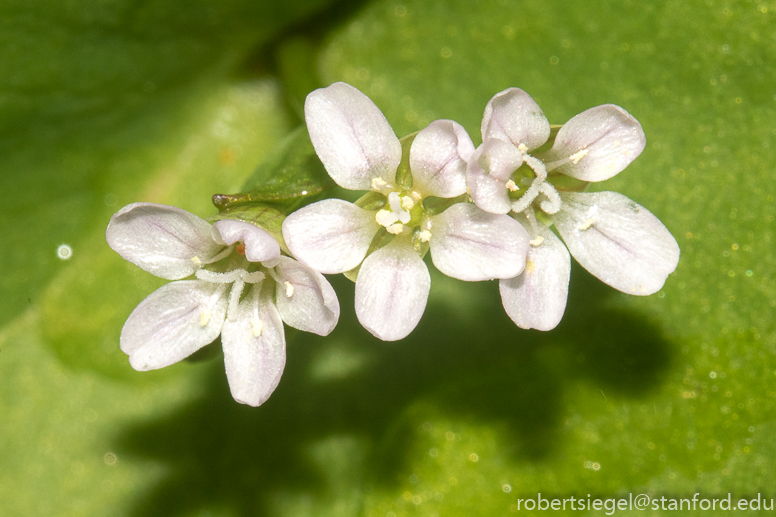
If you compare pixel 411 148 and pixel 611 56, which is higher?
pixel 411 148

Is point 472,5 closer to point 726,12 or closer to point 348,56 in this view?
point 348,56

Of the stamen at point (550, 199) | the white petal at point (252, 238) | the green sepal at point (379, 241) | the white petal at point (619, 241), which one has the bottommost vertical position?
the white petal at point (619, 241)

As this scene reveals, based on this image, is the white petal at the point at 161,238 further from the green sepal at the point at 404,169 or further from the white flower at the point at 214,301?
the green sepal at the point at 404,169

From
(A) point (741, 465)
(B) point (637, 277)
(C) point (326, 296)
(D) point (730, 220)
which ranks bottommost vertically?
(A) point (741, 465)

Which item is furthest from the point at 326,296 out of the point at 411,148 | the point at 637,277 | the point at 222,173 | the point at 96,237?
the point at 96,237

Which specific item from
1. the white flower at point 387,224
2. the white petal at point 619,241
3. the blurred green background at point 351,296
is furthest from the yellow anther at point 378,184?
the blurred green background at point 351,296

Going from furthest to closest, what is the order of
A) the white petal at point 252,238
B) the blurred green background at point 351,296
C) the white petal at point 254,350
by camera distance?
the blurred green background at point 351,296 → the white petal at point 254,350 → the white petal at point 252,238
